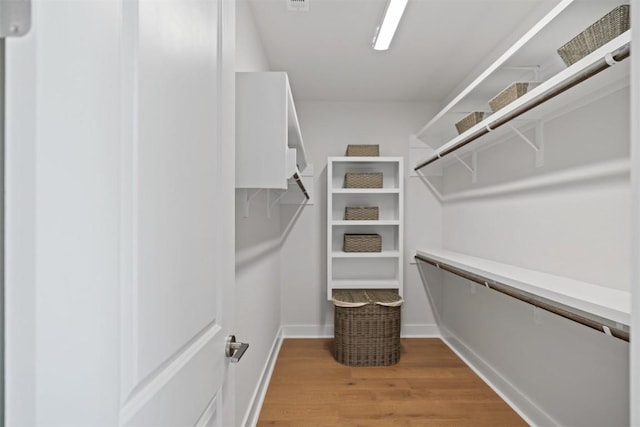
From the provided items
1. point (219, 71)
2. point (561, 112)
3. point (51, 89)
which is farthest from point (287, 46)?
point (51, 89)

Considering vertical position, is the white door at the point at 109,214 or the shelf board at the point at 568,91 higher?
the shelf board at the point at 568,91

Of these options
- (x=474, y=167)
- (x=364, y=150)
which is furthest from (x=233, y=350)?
(x=364, y=150)

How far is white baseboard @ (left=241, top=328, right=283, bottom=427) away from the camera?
7.36ft

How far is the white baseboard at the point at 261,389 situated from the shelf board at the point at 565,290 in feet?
5.10

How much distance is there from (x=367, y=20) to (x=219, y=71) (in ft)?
5.94

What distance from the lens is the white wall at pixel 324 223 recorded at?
4148 mm

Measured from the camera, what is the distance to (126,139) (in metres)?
0.55

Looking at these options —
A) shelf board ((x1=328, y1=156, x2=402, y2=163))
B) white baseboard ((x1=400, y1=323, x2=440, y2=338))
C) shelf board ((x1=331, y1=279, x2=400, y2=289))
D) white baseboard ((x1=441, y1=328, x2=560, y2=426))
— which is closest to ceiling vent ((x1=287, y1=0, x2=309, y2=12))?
shelf board ((x1=328, y1=156, x2=402, y2=163))

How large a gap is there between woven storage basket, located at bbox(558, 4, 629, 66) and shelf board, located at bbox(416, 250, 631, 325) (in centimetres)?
95

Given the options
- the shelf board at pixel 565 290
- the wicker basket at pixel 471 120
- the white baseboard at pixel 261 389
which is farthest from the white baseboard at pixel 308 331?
the wicker basket at pixel 471 120

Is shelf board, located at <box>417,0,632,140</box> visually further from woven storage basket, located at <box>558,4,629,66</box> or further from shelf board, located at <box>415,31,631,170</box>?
shelf board, located at <box>415,31,631,170</box>

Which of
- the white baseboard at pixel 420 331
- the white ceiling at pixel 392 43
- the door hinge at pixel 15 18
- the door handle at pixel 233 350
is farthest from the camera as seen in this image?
the white baseboard at pixel 420 331

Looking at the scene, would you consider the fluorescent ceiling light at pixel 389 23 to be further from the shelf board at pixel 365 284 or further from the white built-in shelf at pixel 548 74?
the shelf board at pixel 365 284

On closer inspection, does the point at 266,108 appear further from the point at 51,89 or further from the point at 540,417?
the point at 540,417
